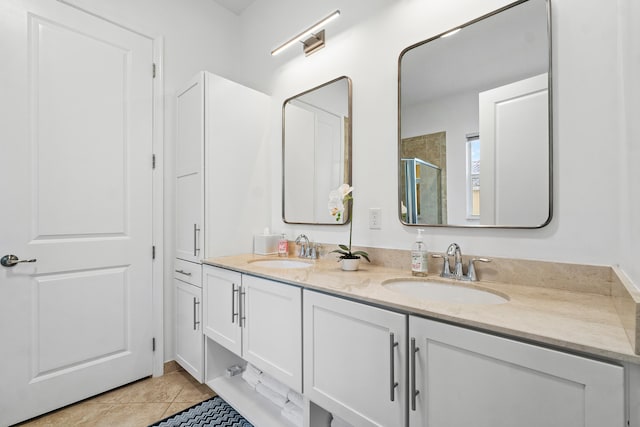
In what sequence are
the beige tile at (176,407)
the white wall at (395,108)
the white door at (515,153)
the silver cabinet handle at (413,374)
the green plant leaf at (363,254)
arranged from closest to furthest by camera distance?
the silver cabinet handle at (413,374) < the white wall at (395,108) < the white door at (515,153) < the green plant leaf at (363,254) < the beige tile at (176,407)

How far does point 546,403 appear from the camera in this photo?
72cm

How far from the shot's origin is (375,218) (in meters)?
1.67

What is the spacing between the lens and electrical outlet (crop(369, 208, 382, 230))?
1.66m

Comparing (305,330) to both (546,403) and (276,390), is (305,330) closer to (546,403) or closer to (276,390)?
(276,390)

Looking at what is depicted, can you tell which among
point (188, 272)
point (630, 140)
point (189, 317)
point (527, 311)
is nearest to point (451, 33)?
point (630, 140)

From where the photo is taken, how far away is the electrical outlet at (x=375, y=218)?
166 cm

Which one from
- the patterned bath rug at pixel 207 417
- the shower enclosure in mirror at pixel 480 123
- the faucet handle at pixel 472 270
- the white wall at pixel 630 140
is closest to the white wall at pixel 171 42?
the patterned bath rug at pixel 207 417

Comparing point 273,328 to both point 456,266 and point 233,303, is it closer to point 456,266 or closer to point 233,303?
point 233,303

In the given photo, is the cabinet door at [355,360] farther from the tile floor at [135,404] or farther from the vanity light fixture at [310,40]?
the vanity light fixture at [310,40]

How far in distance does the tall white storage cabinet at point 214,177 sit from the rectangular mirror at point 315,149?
0.23m

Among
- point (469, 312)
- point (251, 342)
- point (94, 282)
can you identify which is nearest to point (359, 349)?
point (469, 312)

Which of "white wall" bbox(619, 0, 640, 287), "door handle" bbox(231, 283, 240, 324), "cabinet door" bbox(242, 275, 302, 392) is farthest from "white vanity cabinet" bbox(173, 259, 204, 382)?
"white wall" bbox(619, 0, 640, 287)

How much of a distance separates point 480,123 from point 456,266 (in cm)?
64

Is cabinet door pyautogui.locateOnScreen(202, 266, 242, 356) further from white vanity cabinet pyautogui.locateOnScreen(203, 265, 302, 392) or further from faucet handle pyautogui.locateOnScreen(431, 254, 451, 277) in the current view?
faucet handle pyautogui.locateOnScreen(431, 254, 451, 277)
